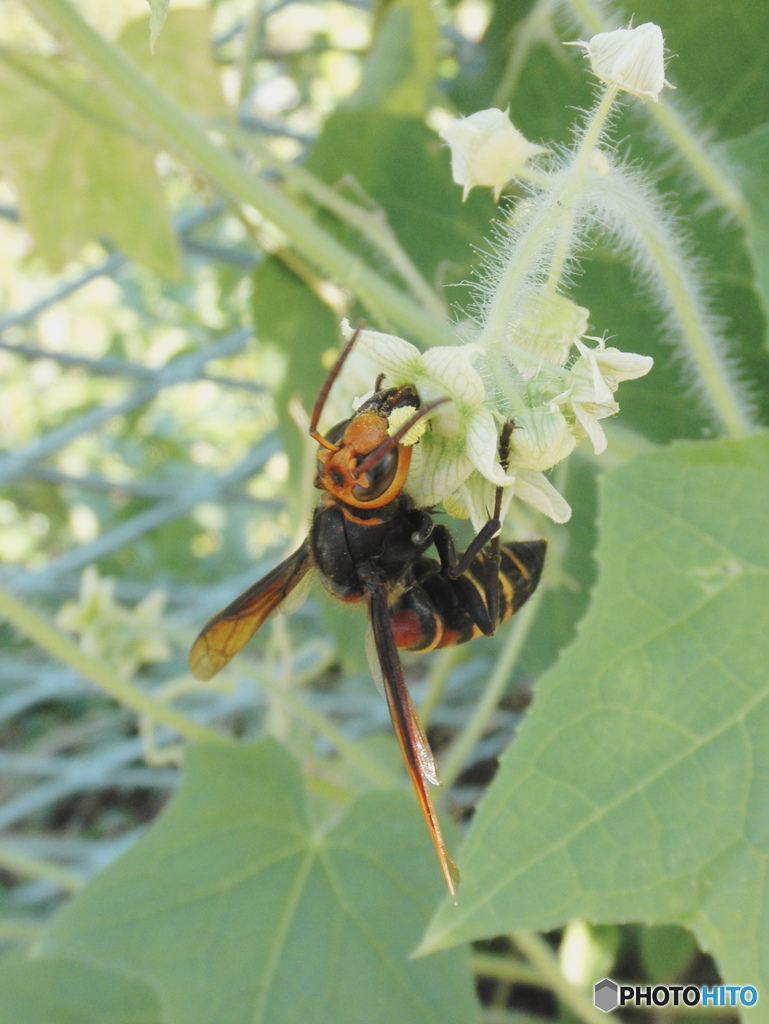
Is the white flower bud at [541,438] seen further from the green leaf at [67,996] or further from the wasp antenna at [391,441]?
the green leaf at [67,996]

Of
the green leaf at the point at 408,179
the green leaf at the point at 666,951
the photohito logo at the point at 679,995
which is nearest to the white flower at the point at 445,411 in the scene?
the photohito logo at the point at 679,995

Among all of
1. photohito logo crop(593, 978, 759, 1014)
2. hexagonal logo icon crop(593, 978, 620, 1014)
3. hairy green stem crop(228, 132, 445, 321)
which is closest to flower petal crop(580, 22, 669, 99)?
hairy green stem crop(228, 132, 445, 321)

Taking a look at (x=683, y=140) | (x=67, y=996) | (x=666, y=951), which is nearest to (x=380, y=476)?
(x=683, y=140)

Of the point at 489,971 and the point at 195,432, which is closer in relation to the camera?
the point at 489,971

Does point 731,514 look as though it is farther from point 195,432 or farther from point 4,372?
point 4,372

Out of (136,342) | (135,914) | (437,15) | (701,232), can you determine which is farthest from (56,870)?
(136,342)
